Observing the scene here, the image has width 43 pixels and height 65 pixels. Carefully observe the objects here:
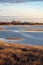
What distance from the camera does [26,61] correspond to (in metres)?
10.4

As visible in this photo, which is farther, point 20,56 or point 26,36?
point 26,36

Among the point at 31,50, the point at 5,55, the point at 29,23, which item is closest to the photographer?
the point at 5,55

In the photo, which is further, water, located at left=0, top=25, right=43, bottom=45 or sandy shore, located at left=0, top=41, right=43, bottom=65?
water, located at left=0, top=25, right=43, bottom=45

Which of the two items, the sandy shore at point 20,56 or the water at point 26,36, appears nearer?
the sandy shore at point 20,56

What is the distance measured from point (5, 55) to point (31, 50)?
1.47m

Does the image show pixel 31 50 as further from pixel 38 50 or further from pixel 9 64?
pixel 9 64

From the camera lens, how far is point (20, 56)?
36.0 ft

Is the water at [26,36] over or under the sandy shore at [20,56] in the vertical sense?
under

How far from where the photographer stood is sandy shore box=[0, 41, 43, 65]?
10258 millimetres

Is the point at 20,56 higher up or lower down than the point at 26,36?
higher up

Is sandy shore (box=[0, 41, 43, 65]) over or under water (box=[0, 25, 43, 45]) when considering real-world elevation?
over

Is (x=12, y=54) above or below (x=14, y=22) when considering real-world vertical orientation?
above

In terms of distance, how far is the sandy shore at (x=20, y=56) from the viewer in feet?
33.7

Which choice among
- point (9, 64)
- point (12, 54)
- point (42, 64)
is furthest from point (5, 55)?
point (42, 64)
